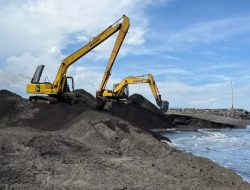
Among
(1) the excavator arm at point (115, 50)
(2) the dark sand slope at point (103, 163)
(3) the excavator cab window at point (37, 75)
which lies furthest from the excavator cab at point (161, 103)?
(2) the dark sand slope at point (103, 163)

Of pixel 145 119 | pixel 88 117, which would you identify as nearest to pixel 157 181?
pixel 88 117

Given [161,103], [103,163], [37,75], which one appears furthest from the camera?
[161,103]

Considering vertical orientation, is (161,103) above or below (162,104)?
above

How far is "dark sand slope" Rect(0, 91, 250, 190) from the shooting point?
33.4 ft

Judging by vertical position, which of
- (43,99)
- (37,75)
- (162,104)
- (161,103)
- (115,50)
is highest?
(115,50)

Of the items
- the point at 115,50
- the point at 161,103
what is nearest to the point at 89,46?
the point at 115,50

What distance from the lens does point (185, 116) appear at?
5134cm

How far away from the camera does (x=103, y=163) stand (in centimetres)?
1229

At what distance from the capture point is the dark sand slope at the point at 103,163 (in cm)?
1017

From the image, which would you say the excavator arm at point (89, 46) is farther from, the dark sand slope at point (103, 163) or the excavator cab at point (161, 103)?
the excavator cab at point (161, 103)

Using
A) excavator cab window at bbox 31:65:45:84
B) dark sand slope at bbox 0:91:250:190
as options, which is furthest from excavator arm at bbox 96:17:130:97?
dark sand slope at bbox 0:91:250:190

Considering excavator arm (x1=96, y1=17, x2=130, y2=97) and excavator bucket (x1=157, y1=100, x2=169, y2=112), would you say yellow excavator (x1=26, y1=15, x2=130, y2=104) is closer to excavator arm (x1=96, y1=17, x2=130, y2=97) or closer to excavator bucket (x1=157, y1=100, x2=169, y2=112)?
excavator arm (x1=96, y1=17, x2=130, y2=97)

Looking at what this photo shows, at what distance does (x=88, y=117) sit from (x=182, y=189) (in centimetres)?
1104

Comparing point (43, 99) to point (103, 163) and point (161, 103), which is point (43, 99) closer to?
point (103, 163)
